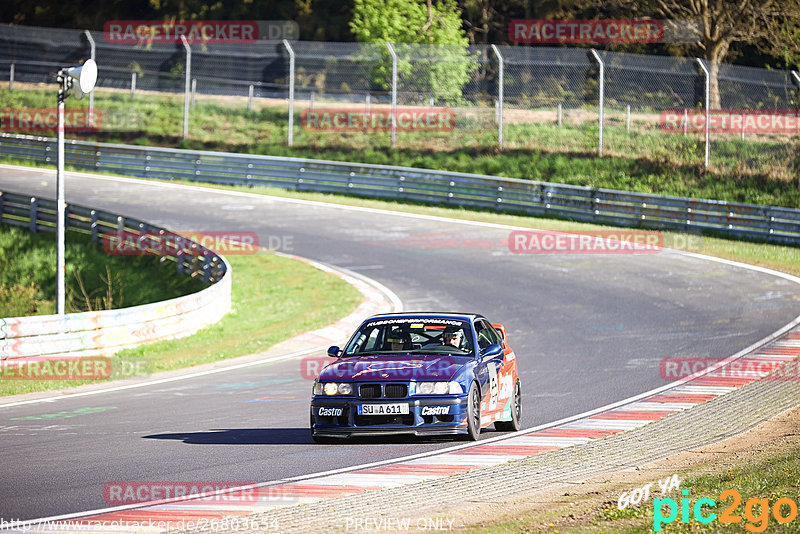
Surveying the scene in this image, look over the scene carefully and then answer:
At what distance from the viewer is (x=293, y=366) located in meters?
16.5

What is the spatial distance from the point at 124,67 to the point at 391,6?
511 inches

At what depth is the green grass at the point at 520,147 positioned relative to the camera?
106 ft

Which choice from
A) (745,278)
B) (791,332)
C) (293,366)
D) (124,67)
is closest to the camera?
(293,366)

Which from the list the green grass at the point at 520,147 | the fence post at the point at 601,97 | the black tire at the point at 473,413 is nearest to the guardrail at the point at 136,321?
the black tire at the point at 473,413

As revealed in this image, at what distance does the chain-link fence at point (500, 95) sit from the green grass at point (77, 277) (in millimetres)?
9881

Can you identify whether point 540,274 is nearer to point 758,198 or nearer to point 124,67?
point 758,198

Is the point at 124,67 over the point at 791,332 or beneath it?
over

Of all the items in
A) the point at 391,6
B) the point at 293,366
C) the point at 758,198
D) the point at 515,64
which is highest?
the point at 391,6

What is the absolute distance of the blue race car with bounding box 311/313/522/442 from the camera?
10.1 meters

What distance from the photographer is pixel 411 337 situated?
11430 mm

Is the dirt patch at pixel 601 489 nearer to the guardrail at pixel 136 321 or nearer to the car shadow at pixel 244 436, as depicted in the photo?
the car shadow at pixel 244 436

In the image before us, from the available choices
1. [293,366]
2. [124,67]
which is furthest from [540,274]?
[124,67]

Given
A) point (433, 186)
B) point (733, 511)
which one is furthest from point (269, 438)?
point (433, 186)

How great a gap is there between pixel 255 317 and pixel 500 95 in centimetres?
1698
